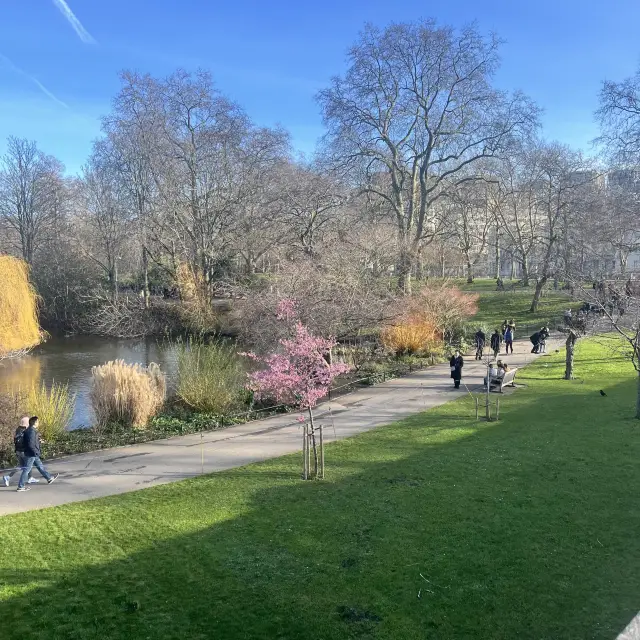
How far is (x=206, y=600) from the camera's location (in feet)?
18.4

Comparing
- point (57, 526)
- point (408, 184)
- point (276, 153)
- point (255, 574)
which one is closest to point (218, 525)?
point (255, 574)

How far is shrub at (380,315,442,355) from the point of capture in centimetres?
2412

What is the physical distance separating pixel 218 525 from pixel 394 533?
2.42 m

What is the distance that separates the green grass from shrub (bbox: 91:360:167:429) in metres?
5.02

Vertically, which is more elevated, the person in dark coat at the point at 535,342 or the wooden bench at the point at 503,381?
the person in dark coat at the point at 535,342

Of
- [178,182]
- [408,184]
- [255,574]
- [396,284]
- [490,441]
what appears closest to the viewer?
[255,574]

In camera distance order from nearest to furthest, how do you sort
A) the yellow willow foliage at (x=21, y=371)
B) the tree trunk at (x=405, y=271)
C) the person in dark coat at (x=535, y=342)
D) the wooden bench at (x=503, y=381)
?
the wooden bench at (x=503, y=381) → the yellow willow foliage at (x=21, y=371) → the person in dark coat at (x=535, y=342) → the tree trunk at (x=405, y=271)

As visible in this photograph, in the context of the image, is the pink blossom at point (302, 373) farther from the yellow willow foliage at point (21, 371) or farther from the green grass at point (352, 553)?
the yellow willow foliage at point (21, 371)

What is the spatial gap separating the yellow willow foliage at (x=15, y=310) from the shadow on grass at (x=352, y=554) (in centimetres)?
1724

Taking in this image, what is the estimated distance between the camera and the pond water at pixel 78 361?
1948 cm

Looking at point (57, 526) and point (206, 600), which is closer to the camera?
point (206, 600)

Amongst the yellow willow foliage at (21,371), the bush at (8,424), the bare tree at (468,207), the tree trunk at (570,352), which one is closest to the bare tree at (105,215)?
the yellow willow foliage at (21,371)

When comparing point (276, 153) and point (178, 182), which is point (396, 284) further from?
point (178, 182)

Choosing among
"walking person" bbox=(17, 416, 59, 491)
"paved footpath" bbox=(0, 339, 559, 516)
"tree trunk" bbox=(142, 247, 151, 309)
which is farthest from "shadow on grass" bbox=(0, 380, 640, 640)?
"tree trunk" bbox=(142, 247, 151, 309)
